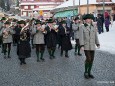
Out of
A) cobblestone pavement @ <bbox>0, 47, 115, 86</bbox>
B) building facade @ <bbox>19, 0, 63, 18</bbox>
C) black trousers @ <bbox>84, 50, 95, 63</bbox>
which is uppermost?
building facade @ <bbox>19, 0, 63, 18</bbox>

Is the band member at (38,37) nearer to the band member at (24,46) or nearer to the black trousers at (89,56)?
the band member at (24,46)

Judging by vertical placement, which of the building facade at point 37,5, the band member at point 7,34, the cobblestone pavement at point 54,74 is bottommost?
the cobblestone pavement at point 54,74

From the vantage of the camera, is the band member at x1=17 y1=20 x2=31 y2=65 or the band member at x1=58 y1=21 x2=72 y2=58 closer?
the band member at x1=17 y1=20 x2=31 y2=65

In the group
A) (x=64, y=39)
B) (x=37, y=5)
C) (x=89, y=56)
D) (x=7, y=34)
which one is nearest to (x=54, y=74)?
(x=89, y=56)

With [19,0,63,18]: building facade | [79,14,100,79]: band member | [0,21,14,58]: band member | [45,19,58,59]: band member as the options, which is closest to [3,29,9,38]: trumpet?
[0,21,14,58]: band member

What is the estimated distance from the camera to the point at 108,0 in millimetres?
54094

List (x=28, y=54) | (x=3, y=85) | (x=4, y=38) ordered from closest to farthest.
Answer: (x=3, y=85), (x=28, y=54), (x=4, y=38)

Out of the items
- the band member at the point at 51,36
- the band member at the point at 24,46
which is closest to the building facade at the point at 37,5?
the band member at the point at 51,36

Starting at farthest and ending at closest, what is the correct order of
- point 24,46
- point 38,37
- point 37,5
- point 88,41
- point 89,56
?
point 37,5
point 38,37
point 24,46
point 88,41
point 89,56

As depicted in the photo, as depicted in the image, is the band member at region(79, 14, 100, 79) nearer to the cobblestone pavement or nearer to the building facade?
the cobblestone pavement

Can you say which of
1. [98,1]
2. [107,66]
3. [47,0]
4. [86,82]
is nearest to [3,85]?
[86,82]

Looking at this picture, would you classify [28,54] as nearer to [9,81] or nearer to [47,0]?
[9,81]

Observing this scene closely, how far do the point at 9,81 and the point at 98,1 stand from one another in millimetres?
44282

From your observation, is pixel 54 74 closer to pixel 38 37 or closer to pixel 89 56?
pixel 89 56
